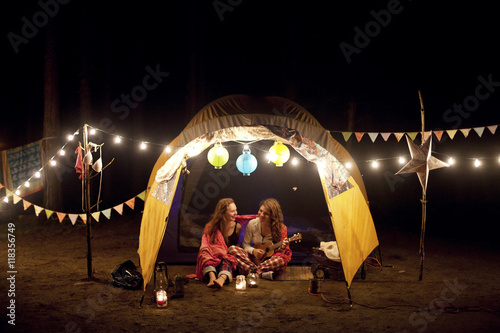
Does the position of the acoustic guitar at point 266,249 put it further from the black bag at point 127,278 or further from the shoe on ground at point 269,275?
the black bag at point 127,278

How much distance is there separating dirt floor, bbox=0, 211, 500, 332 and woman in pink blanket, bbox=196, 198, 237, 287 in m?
0.20

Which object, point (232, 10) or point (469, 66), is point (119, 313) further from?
point (232, 10)

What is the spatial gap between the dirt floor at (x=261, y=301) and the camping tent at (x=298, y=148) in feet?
1.58

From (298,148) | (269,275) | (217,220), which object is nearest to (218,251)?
(217,220)

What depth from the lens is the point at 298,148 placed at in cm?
572

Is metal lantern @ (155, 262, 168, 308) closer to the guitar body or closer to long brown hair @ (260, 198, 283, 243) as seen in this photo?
the guitar body

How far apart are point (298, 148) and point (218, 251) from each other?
1.94m

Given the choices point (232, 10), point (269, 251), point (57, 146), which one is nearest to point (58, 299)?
point (269, 251)

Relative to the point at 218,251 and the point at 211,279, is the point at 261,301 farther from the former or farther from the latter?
the point at 218,251

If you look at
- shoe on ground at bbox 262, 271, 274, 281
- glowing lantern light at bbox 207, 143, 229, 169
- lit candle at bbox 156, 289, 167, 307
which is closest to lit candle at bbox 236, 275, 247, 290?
shoe on ground at bbox 262, 271, 274, 281

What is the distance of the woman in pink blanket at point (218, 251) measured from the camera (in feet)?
17.4

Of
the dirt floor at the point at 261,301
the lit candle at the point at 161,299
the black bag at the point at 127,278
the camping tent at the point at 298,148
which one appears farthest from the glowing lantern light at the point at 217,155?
the lit candle at the point at 161,299

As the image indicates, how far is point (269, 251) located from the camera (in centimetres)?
582

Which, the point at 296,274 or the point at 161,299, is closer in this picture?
the point at 161,299
